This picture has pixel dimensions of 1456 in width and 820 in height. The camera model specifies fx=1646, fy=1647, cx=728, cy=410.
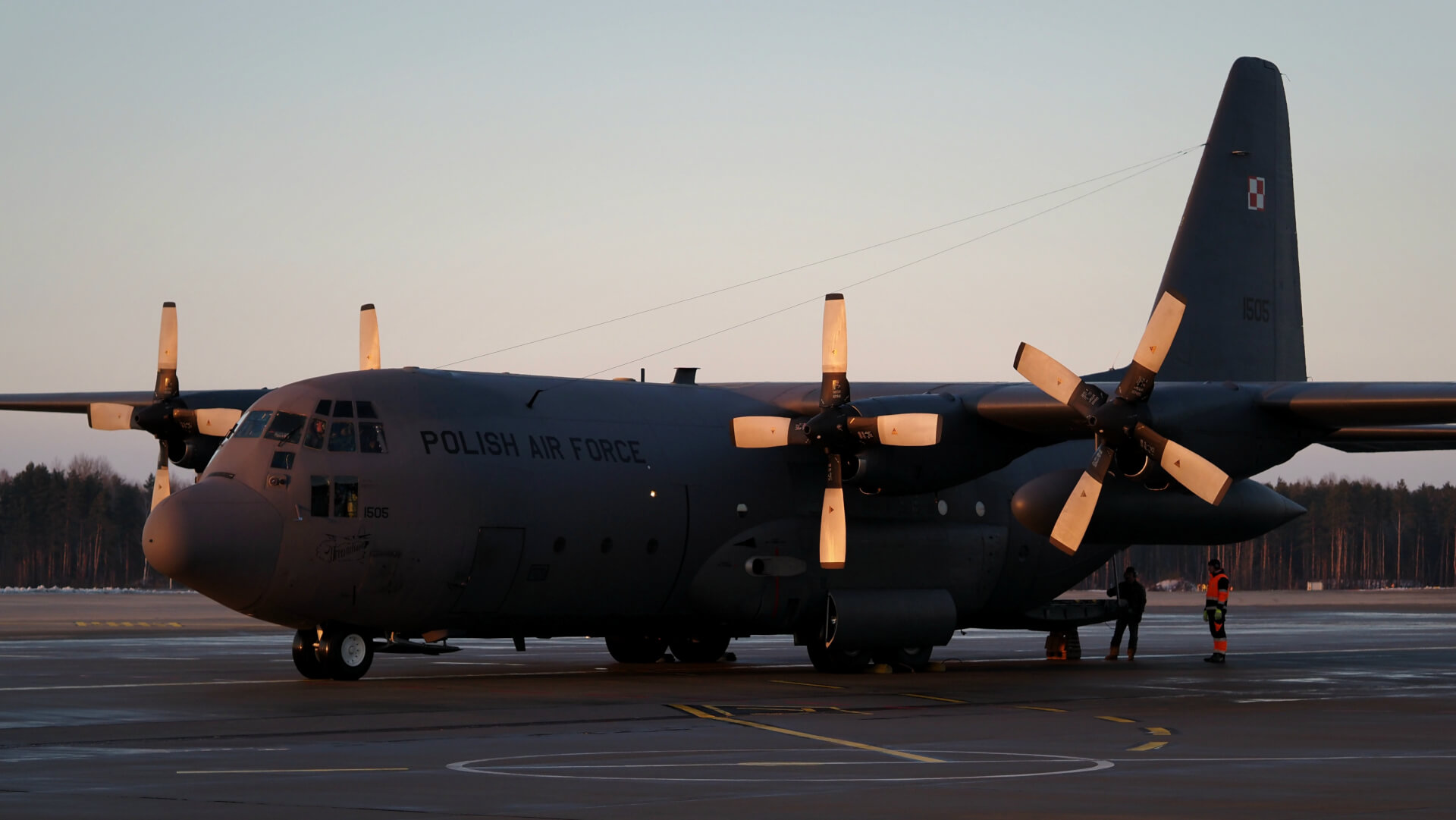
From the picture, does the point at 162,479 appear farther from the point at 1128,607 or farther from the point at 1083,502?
the point at 1128,607

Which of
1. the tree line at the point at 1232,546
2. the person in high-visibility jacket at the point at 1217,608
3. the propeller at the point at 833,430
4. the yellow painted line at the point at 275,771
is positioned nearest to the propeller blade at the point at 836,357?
the propeller at the point at 833,430

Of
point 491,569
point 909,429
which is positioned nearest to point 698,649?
point 491,569

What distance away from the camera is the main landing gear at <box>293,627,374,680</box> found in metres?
18.7

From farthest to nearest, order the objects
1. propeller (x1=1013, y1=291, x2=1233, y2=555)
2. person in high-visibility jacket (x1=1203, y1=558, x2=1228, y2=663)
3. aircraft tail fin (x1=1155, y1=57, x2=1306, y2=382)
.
Result: 1. aircraft tail fin (x1=1155, y1=57, x2=1306, y2=382)
2. person in high-visibility jacket (x1=1203, y1=558, x2=1228, y2=663)
3. propeller (x1=1013, y1=291, x2=1233, y2=555)

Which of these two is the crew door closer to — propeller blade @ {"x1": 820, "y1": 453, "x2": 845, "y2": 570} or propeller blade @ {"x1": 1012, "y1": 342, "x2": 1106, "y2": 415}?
propeller blade @ {"x1": 820, "y1": 453, "x2": 845, "y2": 570}

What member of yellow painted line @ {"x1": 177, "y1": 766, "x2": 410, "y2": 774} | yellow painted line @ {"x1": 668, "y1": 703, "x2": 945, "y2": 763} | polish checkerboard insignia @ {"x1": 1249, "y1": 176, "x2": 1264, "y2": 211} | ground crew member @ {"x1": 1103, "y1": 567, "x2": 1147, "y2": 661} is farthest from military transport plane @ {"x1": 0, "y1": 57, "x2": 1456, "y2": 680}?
yellow painted line @ {"x1": 177, "y1": 766, "x2": 410, "y2": 774}

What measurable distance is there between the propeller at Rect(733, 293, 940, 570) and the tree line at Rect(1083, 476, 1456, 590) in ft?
342

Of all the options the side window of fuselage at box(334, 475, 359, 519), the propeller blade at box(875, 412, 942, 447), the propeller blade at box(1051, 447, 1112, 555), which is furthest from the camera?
the propeller blade at box(1051, 447, 1112, 555)

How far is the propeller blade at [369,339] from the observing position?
70.4 feet

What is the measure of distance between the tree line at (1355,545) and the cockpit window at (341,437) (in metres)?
108

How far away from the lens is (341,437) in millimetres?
18312

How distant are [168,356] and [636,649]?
7558 millimetres

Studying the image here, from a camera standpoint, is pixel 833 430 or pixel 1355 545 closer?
pixel 833 430

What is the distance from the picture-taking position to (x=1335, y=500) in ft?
416
